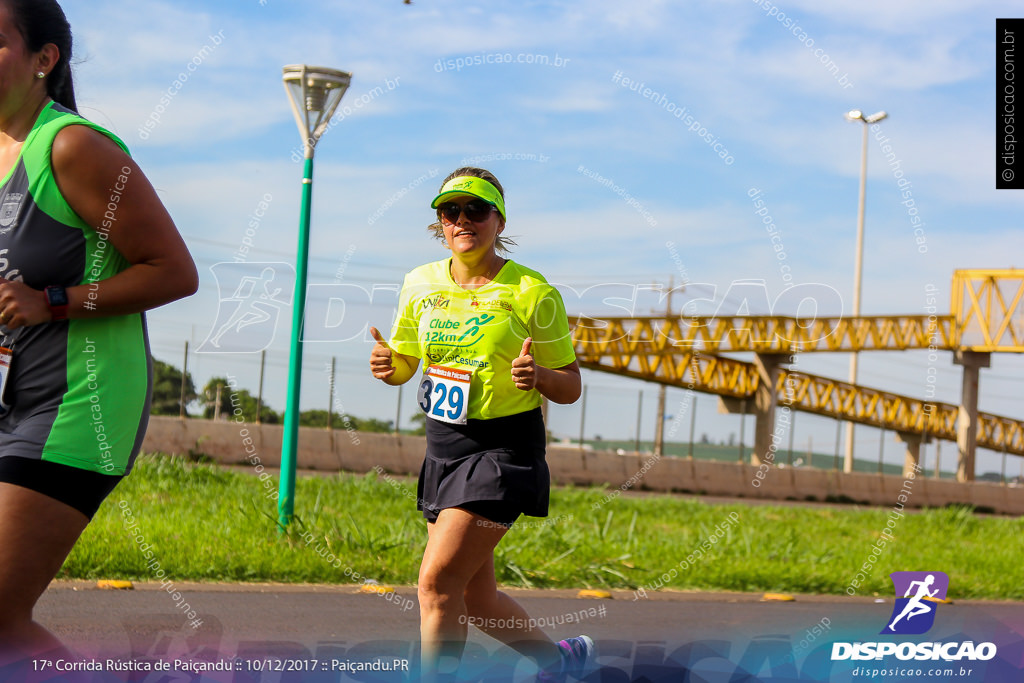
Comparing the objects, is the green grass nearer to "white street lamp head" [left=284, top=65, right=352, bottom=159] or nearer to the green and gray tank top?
"white street lamp head" [left=284, top=65, right=352, bottom=159]

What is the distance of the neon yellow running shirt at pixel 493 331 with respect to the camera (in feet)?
13.1

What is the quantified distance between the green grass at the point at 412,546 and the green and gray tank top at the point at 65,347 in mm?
4552

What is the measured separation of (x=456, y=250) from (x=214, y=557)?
396 cm

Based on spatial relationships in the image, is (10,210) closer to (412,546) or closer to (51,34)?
(51,34)

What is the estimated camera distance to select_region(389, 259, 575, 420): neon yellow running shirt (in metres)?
4.00

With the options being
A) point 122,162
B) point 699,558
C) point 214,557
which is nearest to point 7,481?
point 122,162

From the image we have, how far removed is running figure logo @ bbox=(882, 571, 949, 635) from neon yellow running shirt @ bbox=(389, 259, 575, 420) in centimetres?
351

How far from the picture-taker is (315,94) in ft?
26.5

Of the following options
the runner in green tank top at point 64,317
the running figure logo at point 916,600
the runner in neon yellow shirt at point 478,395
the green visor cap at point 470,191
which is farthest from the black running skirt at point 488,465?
the running figure logo at point 916,600

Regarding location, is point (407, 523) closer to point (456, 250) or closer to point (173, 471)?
point (173, 471)

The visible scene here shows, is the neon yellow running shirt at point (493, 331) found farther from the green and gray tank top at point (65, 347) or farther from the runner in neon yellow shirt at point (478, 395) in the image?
the green and gray tank top at point (65, 347)

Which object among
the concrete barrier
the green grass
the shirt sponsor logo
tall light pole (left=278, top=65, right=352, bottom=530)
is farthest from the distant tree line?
the shirt sponsor logo

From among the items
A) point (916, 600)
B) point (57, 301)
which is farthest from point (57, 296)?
point (916, 600)

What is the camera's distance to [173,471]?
1105 centimetres
